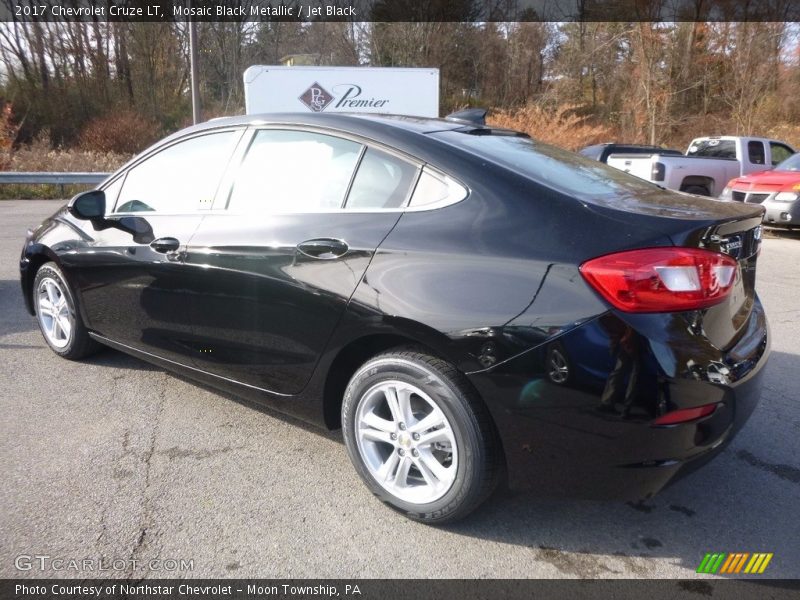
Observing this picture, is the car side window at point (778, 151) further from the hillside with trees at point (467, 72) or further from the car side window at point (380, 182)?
the car side window at point (380, 182)

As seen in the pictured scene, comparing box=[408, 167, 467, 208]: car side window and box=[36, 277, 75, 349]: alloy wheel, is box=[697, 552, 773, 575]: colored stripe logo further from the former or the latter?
box=[36, 277, 75, 349]: alloy wheel

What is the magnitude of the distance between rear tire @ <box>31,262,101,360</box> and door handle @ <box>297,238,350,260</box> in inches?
85.1

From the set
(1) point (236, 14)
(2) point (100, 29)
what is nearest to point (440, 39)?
(1) point (236, 14)

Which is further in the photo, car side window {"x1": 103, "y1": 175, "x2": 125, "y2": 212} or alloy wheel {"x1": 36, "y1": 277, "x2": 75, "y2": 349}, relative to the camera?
alloy wheel {"x1": 36, "y1": 277, "x2": 75, "y2": 349}

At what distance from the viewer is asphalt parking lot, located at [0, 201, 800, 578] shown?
244 cm

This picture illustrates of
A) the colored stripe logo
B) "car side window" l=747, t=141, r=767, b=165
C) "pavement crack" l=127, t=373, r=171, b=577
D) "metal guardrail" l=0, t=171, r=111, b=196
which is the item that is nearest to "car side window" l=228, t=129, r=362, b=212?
"pavement crack" l=127, t=373, r=171, b=577

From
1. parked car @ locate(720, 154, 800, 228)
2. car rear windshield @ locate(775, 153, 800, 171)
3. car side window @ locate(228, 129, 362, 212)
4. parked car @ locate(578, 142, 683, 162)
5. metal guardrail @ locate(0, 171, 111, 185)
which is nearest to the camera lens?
car side window @ locate(228, 129, 362, 212)

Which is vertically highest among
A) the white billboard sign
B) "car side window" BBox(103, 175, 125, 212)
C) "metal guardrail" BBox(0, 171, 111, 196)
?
the white billboard sign

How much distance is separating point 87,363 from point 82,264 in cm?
79

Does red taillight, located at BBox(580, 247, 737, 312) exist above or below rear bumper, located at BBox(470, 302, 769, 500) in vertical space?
above

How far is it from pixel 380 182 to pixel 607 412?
137 centimetres

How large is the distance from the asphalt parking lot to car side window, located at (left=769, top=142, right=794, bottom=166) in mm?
13419

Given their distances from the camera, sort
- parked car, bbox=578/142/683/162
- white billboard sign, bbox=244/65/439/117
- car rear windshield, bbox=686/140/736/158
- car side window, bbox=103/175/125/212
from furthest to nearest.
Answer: white billboard sign, bbox=244/65/439/117 → car rear windshield, bbox=686/140/736/158 → parked car, bbox=578/142/683/162 → car side window, bbox=103/175/125/212

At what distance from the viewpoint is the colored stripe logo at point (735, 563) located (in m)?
2.39
